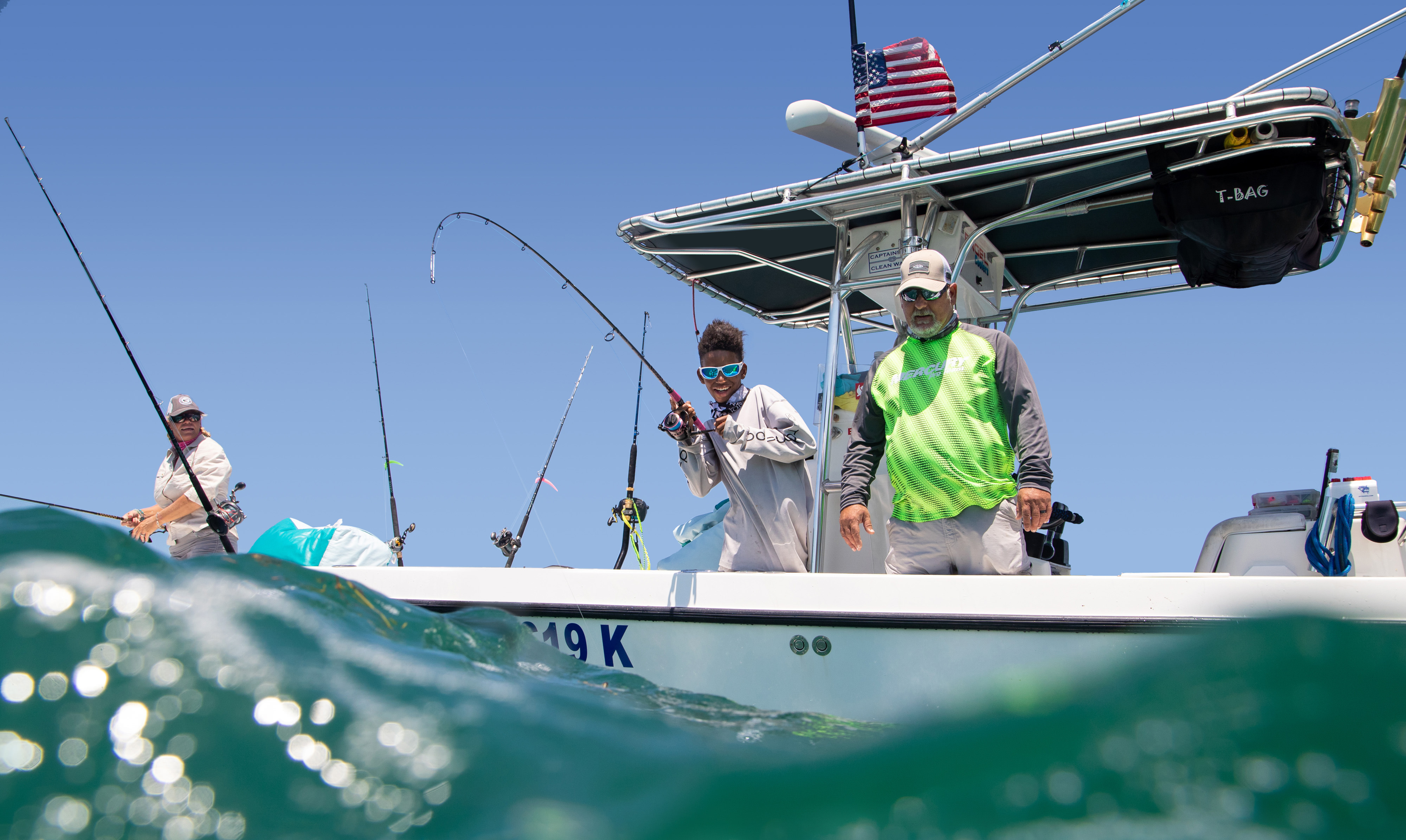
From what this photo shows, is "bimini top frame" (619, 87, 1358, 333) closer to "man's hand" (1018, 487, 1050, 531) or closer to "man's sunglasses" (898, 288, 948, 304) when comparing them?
"man's sunglasses" (898, 288, 948, 304)

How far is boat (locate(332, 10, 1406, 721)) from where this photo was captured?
8.48 feet

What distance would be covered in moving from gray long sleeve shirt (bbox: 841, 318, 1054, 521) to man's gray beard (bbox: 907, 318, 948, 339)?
0.01 metres

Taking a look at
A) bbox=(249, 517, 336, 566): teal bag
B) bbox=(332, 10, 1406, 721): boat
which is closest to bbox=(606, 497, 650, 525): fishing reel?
bbox=(332, 10, 1406, 721): boat

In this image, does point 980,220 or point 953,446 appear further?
point 980,220

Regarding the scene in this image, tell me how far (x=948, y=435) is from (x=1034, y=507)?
361 millimetres

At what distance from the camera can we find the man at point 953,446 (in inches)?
112

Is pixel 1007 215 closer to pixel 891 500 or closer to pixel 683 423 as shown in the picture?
pixel 891 500

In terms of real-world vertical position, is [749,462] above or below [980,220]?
below

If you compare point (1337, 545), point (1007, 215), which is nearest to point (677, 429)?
point (1007, 215)

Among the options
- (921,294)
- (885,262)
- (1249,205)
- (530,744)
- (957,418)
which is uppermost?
(1249,205)

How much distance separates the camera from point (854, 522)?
3104mm

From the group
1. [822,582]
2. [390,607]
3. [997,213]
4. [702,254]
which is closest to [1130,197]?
[997,213]

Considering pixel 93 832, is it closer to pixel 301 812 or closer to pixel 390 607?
pixel 301 812

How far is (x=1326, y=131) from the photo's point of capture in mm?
3129
